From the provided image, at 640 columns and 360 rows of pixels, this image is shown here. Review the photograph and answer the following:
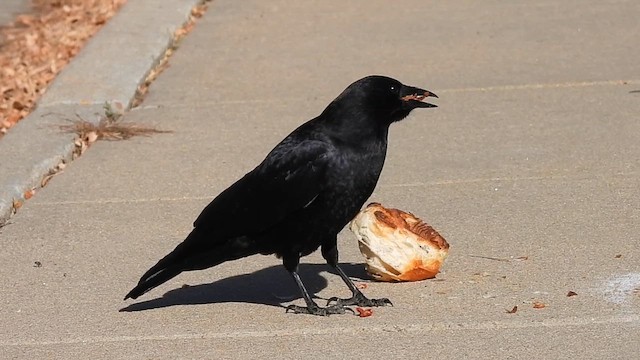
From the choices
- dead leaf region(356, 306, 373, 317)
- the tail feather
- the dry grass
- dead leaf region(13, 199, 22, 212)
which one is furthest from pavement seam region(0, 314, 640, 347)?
the dry grass

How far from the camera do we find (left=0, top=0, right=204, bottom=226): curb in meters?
7.51

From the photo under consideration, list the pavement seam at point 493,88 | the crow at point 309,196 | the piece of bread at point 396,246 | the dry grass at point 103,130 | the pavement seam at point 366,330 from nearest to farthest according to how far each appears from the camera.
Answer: the pavement seam at point 366,330 → the crow at point 309,196 → the piece of bread at point 396,246 → the dry grass at point 103,130 → the pavement seam at point 493,88

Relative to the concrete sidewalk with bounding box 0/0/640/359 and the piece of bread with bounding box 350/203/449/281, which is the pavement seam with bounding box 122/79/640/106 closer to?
the concrete sidewalk with bounding box 0/0/640/359

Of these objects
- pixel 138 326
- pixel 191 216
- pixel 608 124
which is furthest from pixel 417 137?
pixel 138 326

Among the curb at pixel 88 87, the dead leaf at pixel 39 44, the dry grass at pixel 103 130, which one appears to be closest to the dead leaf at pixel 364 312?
the curb at pixel 88 87

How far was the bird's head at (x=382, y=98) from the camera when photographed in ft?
17.4

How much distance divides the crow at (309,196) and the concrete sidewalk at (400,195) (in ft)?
0.75

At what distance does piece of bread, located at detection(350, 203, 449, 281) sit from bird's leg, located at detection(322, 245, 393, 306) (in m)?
0.18

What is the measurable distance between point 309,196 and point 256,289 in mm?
733

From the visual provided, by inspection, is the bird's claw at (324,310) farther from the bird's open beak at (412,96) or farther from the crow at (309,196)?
the bird's open beak at (412,96)

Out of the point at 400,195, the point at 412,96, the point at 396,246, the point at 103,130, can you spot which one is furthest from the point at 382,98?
the point at 103,130

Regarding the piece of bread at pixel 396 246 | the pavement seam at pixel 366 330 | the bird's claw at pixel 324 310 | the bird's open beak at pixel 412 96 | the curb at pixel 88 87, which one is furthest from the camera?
the curb at pixel 88 87

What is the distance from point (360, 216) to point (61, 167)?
2.82m

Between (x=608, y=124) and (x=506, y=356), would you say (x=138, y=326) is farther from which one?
(x=608, y=124)
